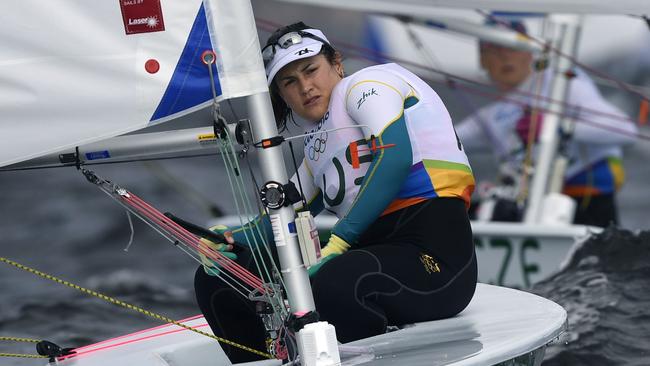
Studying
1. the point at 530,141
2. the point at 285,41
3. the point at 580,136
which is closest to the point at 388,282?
the point at 285,41

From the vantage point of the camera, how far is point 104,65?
2588 mm

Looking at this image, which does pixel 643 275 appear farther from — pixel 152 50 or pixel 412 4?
pixel 152 50

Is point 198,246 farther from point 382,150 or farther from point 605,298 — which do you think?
point 605,298

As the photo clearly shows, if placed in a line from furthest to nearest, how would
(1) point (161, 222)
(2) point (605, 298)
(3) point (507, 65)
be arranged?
(3) point (507, 65), (2) point (605, 298), (1) point (161, 222)

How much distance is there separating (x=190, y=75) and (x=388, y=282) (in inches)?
26.1

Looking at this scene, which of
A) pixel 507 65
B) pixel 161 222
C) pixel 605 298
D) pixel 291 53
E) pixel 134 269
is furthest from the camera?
pixel 134 269

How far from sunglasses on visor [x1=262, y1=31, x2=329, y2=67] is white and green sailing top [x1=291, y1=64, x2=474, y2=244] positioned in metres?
0.14

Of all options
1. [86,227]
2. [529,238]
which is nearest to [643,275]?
[529,238]

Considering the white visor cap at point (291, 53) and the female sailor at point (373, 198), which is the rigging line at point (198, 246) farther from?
the white visor cap at point (291, 53)

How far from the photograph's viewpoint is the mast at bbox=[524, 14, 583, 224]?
262 inches

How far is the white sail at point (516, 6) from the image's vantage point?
171 inches

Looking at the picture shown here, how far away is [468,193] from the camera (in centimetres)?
310

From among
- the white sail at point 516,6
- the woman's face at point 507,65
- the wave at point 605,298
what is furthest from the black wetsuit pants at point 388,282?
the woman's face at point 507,65

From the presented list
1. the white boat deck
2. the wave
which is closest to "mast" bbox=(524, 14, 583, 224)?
the wave
